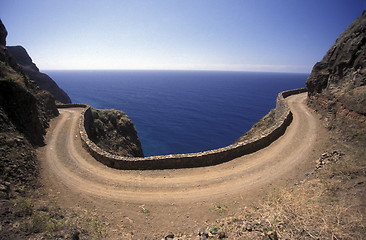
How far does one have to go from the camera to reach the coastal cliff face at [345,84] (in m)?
19.0

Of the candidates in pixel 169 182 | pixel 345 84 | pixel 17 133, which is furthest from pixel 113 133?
pixel 345 84

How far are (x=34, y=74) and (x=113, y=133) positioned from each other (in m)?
59.9

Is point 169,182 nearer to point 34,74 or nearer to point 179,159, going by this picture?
point 179,159

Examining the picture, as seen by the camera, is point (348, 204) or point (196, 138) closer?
point (348, 204)

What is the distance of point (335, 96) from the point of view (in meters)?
23.9

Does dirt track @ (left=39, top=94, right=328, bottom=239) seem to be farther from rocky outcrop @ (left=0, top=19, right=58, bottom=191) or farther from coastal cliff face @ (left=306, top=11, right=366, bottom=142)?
coastal cliff face @ (left=306, top=11, right=366, bottom=142)

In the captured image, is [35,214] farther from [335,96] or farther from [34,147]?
[335,96]

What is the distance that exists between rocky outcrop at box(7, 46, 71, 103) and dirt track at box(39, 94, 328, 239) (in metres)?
62.2

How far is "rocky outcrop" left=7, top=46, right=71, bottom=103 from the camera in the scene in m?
71.8

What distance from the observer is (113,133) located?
122ft

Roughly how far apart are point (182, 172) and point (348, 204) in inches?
447

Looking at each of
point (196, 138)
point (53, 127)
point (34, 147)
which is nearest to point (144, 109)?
point (196, 138)

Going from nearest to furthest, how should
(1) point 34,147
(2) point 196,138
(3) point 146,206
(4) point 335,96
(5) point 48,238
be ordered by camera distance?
(5) point 48,238 < (3) point 146,206 < (1) point 34,147 < (4) point 335,96 < (2) point 196,138

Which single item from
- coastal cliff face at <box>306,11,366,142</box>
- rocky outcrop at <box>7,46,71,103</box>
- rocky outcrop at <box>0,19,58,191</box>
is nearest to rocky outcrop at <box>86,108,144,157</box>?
rocky outcrop at <box>0,19,58,191</box>
